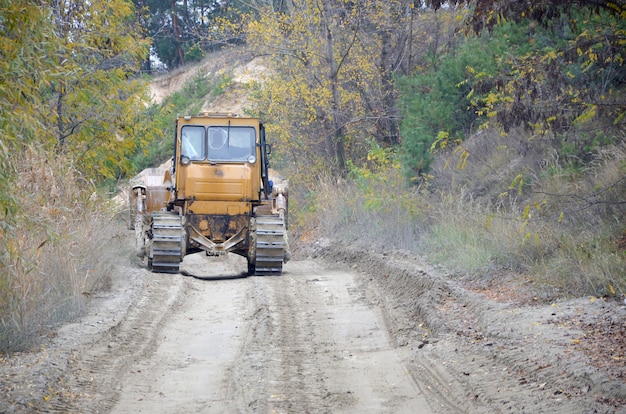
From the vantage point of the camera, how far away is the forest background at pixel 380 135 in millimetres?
9516

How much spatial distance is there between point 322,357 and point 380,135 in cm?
1842

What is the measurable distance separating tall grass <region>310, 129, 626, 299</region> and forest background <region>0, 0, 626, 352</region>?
0.05 m

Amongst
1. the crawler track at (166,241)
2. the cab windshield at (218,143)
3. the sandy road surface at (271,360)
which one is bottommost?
the sandy road surface at (271,360)

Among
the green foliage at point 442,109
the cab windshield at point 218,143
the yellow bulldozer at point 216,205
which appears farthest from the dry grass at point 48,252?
the green foliage at point 442,109

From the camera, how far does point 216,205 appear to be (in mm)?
16422

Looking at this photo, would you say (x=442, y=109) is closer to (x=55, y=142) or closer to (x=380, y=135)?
(x=380, y=135)

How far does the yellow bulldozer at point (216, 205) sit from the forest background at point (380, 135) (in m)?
1.04

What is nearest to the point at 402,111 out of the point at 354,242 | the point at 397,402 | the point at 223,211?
the point at 354,242

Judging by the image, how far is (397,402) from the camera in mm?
7234

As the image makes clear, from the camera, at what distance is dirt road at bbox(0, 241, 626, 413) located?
705 centimetres

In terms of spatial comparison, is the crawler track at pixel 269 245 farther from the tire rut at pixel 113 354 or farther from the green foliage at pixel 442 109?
the green foliage at pixel 442 109

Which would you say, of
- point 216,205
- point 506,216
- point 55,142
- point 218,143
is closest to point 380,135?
point 218,143

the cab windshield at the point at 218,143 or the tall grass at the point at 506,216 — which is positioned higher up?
the cab windshield at the point at 218,143

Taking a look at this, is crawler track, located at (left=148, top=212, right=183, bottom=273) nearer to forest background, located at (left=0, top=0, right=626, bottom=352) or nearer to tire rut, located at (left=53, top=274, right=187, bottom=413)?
forest background, located at (left=0, top=0, right=626, bottom=352)
